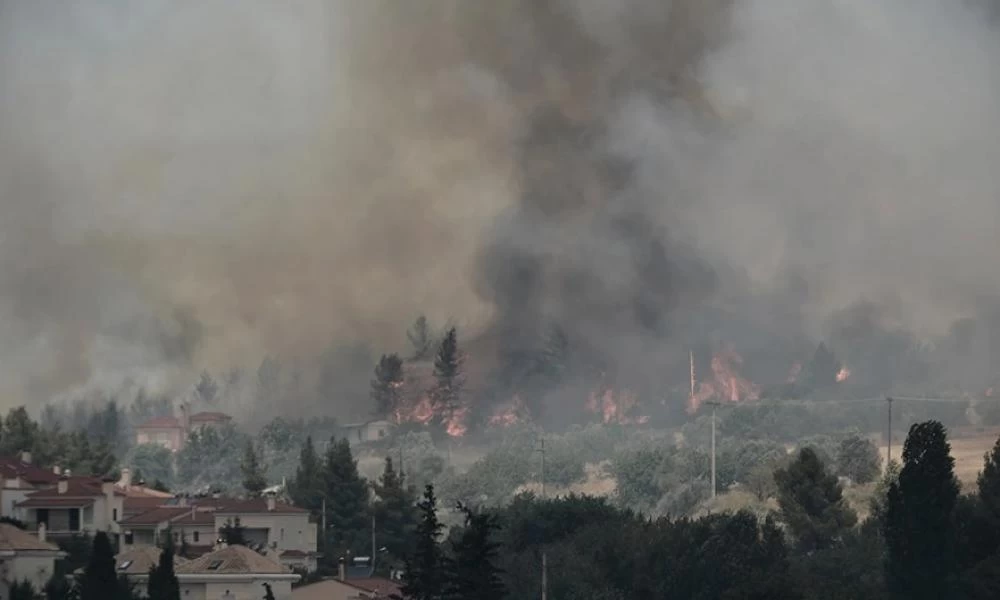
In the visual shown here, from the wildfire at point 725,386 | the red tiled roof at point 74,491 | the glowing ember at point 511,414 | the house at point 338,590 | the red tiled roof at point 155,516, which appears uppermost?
the wildfire at point 725,386

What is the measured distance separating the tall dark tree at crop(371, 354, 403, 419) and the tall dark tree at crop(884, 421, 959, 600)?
76.0 m

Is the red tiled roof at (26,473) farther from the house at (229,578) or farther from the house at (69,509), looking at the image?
the house at (229,578)

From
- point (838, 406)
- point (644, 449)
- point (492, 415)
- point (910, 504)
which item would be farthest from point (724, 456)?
point (910, 504)

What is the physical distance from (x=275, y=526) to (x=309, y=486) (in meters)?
9.97

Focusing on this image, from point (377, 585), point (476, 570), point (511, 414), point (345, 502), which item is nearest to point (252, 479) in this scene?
point (345, 502)

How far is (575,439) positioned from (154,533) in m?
45.7

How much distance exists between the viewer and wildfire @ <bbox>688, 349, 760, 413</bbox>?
142m

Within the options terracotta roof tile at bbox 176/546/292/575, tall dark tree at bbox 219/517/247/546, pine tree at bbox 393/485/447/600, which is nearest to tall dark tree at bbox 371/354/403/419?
tall dark tree at bbox 219/517/247/546

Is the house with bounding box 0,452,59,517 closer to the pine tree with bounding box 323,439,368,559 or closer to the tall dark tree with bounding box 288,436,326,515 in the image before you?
the tall dark tree with bounding box 288,436,326,515

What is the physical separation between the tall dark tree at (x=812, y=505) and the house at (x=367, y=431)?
170 ft

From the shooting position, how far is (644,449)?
412 ft

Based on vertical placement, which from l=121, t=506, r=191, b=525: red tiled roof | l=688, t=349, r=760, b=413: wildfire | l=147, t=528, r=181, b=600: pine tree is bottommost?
l=147, t=528, r=181, b=600: pine tree

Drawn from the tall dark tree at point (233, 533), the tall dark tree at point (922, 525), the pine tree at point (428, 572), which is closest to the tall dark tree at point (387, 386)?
the tall dark tree at point (233, 533)

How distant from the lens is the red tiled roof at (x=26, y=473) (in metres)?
90.0
